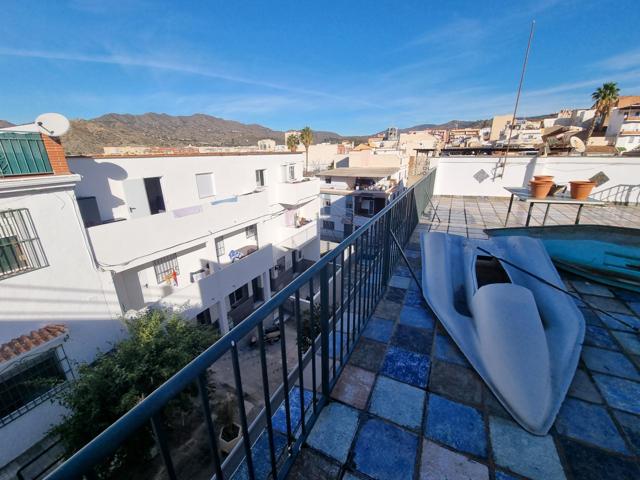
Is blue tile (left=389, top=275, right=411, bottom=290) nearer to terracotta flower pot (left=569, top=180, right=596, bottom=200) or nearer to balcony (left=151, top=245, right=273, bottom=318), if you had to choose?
terracotta flower pot (left=569, top=180, right=596, bottom=200)

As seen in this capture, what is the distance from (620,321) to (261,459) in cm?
334

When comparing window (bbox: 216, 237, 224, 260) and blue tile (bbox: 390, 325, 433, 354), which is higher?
blue tile (bbox: 390, 325, 433, 354)

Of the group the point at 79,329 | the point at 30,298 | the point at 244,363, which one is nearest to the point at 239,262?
the point at 244,363

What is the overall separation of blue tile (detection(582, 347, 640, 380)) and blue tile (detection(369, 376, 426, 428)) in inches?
54.9

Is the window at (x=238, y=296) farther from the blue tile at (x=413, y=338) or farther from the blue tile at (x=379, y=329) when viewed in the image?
the blue tile at (x=413, y=338)

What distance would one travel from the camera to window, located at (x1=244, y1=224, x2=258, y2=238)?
1334 cm

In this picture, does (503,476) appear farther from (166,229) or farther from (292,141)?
(292,141)

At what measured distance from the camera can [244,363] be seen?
10750 mm

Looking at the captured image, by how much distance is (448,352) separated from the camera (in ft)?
7.30

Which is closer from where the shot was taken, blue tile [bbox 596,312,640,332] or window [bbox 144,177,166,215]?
blue tile [bbox 596,312,640,332]

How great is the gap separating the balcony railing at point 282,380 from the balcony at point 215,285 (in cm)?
800

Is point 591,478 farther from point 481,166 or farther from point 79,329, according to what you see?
point 481,166

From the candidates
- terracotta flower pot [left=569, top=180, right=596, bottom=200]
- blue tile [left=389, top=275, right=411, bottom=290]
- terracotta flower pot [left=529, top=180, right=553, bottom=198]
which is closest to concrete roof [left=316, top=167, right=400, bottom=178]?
terracotta flower pot [left=529, top=180, right=553, bottom=198]

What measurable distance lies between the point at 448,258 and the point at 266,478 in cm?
273
